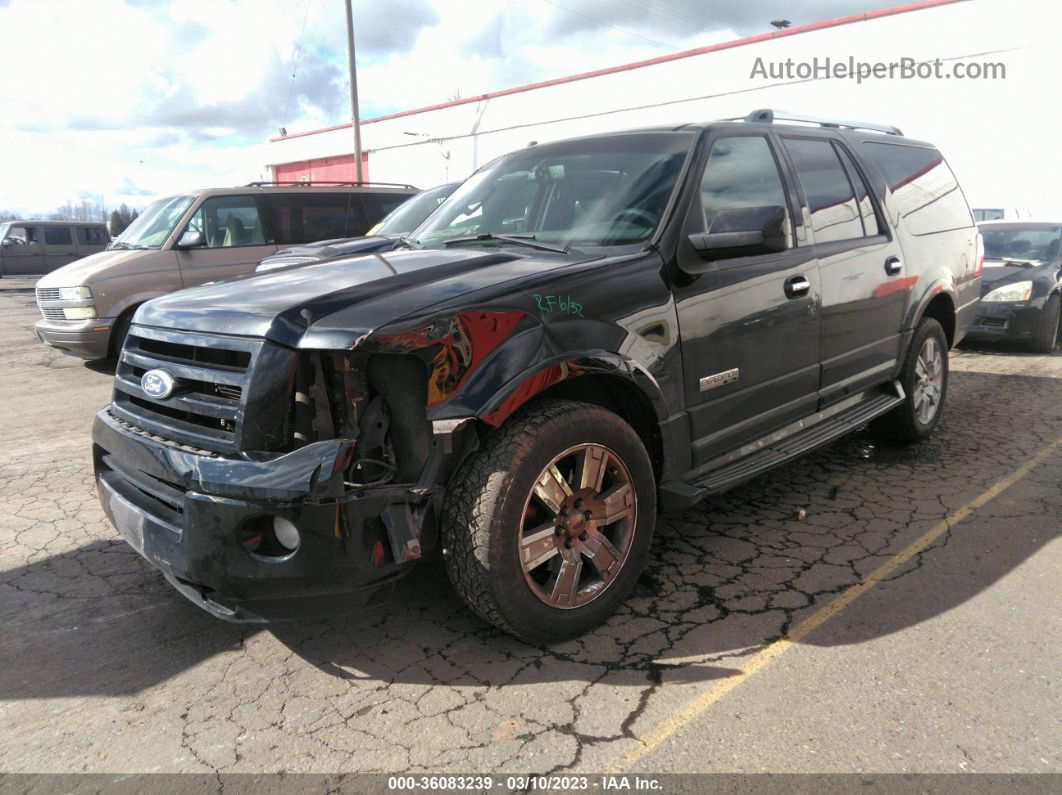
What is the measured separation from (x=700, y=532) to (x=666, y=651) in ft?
3.89

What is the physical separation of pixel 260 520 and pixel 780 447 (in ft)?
8.28

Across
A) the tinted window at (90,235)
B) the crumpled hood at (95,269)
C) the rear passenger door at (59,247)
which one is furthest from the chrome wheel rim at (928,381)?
the rear passenger door at (59,247)

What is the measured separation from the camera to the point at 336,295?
2619mm

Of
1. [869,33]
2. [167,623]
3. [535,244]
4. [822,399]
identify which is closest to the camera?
[167,623]

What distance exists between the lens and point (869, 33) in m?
16.5

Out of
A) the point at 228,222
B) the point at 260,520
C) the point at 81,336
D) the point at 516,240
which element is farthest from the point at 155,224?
the point at 260,520

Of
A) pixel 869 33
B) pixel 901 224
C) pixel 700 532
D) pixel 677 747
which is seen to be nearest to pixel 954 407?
pixel 901 224

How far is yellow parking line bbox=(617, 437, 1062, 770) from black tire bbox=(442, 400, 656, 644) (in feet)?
1.77

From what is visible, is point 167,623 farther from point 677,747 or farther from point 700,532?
point 700,532

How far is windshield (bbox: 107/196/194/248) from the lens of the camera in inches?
Result: 345

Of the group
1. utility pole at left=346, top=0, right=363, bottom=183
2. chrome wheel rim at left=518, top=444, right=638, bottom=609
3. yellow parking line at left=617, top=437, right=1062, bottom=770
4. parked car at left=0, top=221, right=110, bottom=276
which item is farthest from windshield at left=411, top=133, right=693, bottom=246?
parked car at left=0, top=221, right=110, bottom=276

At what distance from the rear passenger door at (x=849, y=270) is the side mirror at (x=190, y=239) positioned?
6.82 m

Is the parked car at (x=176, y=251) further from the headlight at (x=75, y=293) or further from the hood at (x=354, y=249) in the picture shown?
the hood at (x=354, y=249)

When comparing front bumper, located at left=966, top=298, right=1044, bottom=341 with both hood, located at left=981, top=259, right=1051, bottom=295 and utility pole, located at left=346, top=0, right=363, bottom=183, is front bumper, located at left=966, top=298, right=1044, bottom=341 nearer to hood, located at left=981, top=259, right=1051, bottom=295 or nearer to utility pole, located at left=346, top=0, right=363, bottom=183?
hood, located at left=981, top=259, right=1051, bottom=295
